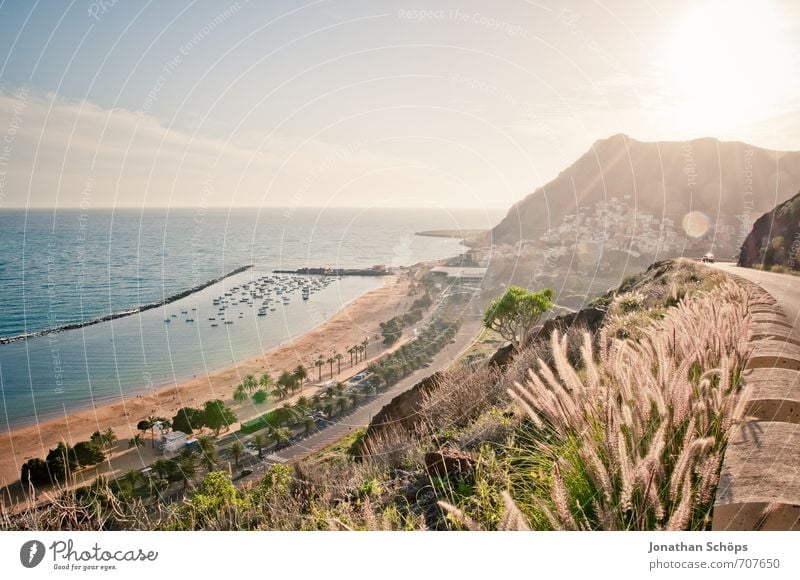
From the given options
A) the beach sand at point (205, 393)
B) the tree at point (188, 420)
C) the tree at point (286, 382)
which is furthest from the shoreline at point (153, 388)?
the tree at point (286, 382)

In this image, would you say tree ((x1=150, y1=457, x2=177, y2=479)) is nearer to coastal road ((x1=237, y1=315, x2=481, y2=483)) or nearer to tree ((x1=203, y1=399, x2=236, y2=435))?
coastal road ((x1=237, y1=315, x2=481, y2=483))

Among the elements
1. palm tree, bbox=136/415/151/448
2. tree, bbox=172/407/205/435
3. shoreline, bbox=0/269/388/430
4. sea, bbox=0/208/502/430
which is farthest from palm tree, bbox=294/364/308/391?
sea, bbox=0/208/502/430

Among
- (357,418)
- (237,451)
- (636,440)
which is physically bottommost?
(357,418)

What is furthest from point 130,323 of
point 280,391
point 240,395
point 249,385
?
point 280,391

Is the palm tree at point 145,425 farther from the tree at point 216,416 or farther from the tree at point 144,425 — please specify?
the tree at point 216,416

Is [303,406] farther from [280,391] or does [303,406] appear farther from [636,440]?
[636,440]
